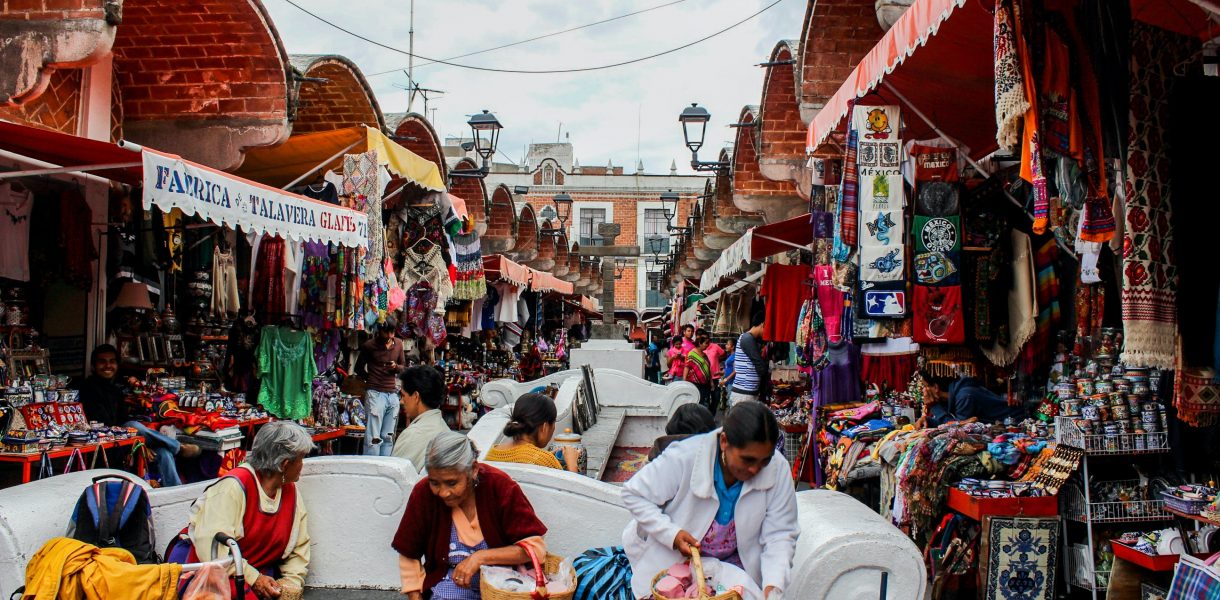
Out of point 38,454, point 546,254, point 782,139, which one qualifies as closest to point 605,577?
point 38,454

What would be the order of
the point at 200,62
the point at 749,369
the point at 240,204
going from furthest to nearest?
the point at 749,369 → the point at 200,62 → the point at 240,204

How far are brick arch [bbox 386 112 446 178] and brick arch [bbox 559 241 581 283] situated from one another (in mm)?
15552

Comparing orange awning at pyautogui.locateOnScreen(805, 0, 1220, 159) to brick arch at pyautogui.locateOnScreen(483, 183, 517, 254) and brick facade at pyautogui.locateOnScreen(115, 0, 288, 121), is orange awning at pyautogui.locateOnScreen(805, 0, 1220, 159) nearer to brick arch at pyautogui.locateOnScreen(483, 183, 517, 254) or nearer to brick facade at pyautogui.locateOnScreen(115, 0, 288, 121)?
brick facade at pyautogui.locateOnScreen(115, 0, 288, 121)

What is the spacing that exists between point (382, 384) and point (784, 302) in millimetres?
4362

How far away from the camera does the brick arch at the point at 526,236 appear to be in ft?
66.6

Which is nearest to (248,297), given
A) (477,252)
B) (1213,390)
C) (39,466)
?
(39,466)

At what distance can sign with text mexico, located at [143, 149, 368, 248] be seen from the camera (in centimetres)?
528

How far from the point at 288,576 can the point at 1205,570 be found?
372 centimetres

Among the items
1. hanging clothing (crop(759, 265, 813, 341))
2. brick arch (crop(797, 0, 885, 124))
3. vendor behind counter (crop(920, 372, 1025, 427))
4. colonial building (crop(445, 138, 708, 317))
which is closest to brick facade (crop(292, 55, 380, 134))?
brick arch (crop(797, 0, 885, 124))

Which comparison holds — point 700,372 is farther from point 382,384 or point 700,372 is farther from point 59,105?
point 59,105

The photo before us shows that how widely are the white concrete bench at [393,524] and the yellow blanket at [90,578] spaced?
421 mm

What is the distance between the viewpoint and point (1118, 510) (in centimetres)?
485

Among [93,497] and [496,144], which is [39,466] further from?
[496,144]

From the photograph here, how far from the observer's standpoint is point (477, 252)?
12.9 metres
